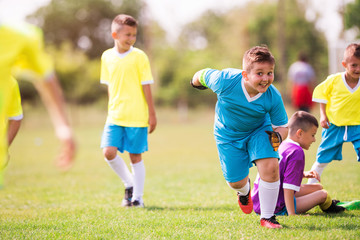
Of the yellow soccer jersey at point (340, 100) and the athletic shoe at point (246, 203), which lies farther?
the yellow soccer jersey at point (340, 100)

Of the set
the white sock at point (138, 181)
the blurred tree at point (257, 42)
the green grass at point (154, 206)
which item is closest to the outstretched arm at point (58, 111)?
the green grass at point (154, 206)

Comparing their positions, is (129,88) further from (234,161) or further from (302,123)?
(302,123)

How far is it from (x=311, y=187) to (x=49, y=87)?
3005 millimetres

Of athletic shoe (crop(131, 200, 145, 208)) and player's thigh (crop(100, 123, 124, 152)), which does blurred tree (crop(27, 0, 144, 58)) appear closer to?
player's thigh (crop(100, 123, 124, 152))

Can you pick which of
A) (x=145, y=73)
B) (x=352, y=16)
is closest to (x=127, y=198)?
(x=145, y=73)

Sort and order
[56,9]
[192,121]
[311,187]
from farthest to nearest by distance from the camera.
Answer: [56,9] < [192,121] < [311,187]

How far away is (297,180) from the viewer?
409cm

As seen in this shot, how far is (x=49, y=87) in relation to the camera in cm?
264

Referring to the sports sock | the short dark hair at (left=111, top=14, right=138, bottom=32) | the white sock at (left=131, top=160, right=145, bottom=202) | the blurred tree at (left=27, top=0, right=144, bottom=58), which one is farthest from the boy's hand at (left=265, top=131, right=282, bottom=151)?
the blurred tree at (left=27, top=0, right=144, bottom=58)

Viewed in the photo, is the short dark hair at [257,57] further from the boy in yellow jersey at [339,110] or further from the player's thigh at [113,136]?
the player's thigh at [113,136]

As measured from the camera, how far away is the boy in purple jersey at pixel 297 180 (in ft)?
13.5

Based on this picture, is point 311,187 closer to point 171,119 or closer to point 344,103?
point 344,103

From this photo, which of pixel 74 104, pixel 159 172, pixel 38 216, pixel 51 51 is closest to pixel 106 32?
pixel 51 51

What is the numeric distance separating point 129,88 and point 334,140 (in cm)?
245
